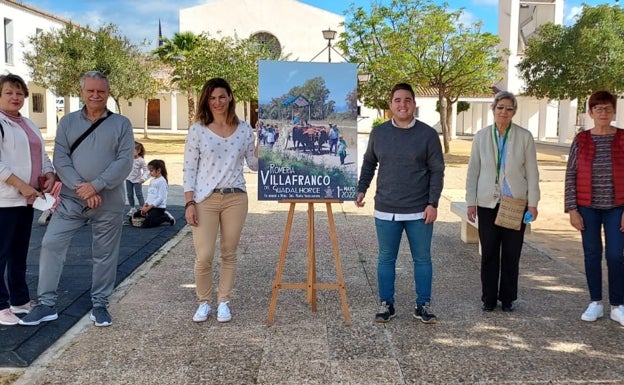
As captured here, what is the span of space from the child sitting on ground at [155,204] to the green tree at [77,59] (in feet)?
53.8

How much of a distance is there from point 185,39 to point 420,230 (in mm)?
34716

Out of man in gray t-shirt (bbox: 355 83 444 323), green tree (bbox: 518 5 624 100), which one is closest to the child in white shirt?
man in gray t-shirt (bbox: 355 83 444 323)

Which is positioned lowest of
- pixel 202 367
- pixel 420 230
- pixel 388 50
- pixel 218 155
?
pixel 202 367

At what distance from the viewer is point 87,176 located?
4.18 meters

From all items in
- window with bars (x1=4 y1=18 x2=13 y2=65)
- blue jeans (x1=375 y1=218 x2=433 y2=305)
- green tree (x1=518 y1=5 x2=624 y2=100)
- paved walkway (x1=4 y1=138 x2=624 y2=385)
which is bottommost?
paved walkway (x1=4 y1=138 x2=624 y2=385)

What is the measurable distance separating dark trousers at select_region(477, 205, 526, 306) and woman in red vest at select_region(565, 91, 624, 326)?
465 mm

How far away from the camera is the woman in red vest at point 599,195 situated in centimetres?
440

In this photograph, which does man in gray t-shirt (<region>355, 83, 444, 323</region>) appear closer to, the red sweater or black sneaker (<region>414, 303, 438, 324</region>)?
black sneaker (<region>414, 303, 438, 324</region>)

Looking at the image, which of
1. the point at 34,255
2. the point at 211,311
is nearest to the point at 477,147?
the point at 211,311

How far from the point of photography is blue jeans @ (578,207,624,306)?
4449 mm

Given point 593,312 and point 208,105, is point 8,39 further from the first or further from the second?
point 593,312

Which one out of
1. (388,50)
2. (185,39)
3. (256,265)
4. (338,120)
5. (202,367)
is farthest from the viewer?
(185,39)

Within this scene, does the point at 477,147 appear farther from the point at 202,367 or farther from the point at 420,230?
the point at 202,367

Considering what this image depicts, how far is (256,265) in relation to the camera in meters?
6.38
